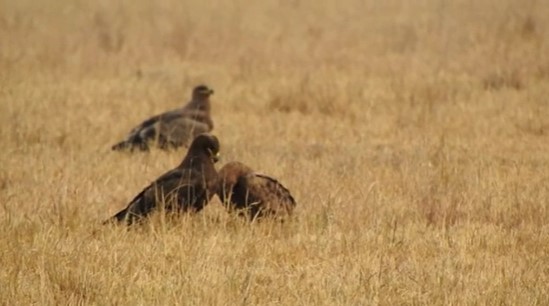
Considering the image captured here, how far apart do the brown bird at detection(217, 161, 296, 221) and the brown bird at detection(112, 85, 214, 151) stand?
2.91 metres

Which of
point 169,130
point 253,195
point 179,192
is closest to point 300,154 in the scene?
point 169,130

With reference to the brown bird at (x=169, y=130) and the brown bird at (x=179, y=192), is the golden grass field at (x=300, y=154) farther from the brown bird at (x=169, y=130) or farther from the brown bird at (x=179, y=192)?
the brown bird at (x=169, y=130)

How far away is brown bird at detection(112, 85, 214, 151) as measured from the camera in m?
11.1

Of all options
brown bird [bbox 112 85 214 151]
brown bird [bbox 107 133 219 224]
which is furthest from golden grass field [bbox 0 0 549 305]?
brown bird [bbox 112 85 214 151]

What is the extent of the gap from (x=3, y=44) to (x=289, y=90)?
18.2 feet

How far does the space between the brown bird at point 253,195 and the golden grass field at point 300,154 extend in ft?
0.56

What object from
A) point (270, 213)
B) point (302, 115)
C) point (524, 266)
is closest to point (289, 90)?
point (302, 115)

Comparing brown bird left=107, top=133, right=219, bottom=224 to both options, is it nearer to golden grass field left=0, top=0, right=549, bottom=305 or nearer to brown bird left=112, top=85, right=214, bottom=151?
golden grass field left=0, top=0, right=549, bottom=305

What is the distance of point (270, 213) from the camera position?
799 centimetres

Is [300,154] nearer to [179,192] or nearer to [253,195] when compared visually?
[253,195]

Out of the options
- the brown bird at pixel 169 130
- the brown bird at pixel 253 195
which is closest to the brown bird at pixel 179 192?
the brown bird at pixel 253 195

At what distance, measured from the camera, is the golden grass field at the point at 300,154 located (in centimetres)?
650

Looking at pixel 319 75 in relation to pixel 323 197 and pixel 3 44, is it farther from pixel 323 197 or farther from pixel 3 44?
pixel 323 197

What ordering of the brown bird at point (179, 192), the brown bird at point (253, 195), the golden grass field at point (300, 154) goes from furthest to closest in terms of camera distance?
the brown bird at point (253, 195) < the brown bird at point (179, 192) < the golden grass field at point (300, 154)
